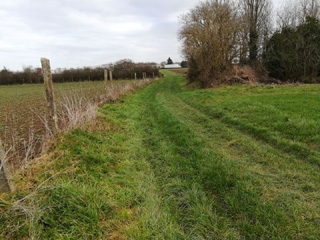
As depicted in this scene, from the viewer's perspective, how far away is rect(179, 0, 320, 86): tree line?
635 inches

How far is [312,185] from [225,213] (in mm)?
1701

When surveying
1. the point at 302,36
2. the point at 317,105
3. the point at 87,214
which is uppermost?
the point at 302,36

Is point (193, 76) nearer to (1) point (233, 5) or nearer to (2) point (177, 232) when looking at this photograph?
(1) point (233, 5)

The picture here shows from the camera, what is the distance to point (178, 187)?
3.15m

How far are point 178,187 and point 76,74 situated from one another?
5954cm

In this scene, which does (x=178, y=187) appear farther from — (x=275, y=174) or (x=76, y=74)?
(x=76, y=74)

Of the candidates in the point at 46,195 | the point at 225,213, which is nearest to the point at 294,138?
the point at 225,213

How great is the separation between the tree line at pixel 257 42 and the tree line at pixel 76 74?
27.4m

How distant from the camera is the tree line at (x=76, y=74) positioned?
168 feet

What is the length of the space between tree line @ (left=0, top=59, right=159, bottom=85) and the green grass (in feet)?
155

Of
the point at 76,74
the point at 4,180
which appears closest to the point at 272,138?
the point at 4,180

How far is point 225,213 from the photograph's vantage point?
2518mm

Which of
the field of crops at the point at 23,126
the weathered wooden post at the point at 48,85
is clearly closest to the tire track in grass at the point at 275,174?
the field of crops at the point at 23,126

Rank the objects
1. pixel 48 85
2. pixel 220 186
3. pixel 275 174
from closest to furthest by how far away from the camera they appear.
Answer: pixel 220 186
pixel 275 174
pixel 48 85
